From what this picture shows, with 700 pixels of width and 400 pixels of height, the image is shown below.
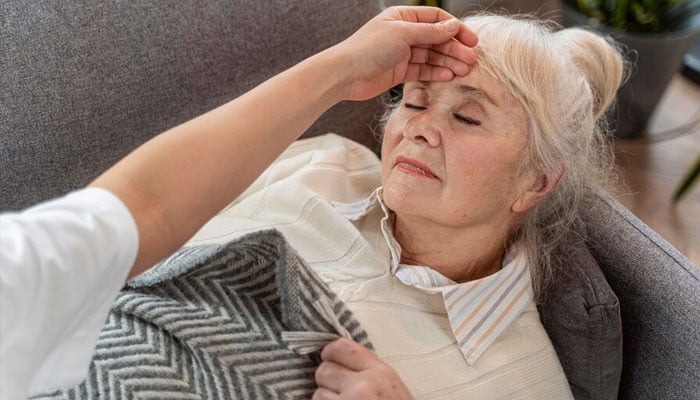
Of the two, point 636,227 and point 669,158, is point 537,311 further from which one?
point 669,158

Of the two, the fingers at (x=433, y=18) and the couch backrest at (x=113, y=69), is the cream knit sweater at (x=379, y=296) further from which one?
the fingers at (x=433, y=18)

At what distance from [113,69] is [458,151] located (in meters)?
0.77

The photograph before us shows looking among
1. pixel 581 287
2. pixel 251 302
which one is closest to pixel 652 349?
pixel 581 287

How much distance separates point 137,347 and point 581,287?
816 millimetres

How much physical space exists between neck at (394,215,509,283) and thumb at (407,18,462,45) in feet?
1.18

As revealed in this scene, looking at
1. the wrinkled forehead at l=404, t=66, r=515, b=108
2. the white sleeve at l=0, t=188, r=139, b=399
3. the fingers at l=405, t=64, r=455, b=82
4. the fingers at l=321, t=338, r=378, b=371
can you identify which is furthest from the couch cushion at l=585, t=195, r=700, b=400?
the white sleeve at l=0, t=188, r=139, b=399

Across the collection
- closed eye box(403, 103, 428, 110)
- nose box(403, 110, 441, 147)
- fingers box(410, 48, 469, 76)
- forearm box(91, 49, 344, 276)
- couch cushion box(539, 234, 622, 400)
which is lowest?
couch cushion box(539, 234, 622, 400)

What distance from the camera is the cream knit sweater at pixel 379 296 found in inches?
50.3

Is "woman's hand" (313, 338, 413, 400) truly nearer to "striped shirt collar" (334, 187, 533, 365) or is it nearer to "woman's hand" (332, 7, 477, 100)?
"striped shirt collar" (334, 187, 533, 365)

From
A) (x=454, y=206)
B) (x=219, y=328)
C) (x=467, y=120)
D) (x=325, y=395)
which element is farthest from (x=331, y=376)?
(x=467, y=120)

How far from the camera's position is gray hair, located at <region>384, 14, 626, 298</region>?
1326 mm

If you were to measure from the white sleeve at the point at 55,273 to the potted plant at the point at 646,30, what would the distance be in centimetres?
168

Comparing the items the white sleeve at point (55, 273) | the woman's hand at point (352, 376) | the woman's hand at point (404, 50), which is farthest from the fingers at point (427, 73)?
the white sleeve at point (55, 273)

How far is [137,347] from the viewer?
108 centimetres
